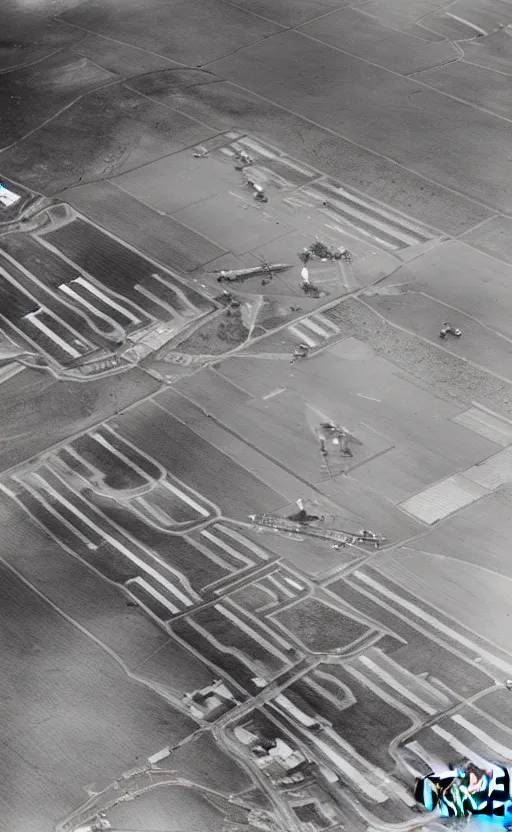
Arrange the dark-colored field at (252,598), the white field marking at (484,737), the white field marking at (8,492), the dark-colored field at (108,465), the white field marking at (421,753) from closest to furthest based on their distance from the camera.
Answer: the white field marking at (421,753) < the white field marking at (484,737) < the dark-colored field at (252,598) < the white field marking at (8,492) < the dark-colored field at (108,465)

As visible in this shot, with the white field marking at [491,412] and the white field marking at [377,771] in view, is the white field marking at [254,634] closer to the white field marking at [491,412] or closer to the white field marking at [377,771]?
the white field marking at [377,771]

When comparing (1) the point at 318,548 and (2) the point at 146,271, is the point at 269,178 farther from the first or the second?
(1) the point at 318,548

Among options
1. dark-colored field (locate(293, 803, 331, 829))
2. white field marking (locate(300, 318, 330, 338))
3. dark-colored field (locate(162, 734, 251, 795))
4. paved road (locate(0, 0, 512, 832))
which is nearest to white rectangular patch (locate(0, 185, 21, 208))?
paved road (locate(0, 0, 512, 832))

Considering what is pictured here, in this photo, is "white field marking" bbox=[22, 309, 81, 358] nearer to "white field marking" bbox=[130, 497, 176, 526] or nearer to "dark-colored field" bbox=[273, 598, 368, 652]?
"white field marking" bbox=[130, 497, 176, 526]

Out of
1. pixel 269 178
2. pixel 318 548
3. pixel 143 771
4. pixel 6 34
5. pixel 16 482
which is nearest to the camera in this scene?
pixel 143 771

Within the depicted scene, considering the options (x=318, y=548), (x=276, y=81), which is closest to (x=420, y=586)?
(x=318, y=548)

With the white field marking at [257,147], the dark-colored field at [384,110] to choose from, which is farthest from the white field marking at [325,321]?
the white field marking at [257,147]

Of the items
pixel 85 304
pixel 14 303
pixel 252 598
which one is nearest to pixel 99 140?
pixel 14 303

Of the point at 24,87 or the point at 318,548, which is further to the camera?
the point at 24,87

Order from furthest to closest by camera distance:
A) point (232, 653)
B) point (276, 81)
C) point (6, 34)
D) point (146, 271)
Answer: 1. point (6, 34)
2. point (276, 81)
3. point (146, 271)
4. point (232, 653)
